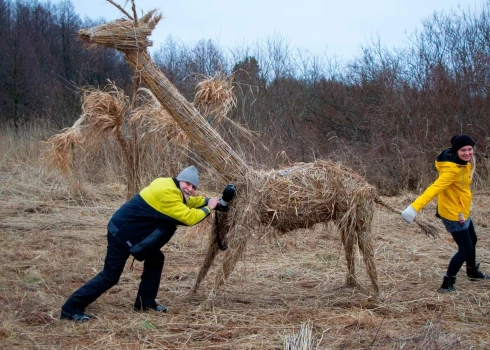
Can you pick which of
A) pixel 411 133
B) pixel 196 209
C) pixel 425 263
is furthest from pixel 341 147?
pixel 196 209

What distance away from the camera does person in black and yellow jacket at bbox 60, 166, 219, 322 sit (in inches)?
182

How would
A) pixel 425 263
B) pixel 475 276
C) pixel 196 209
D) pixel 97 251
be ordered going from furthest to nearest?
pixel 97 251, pixel 425 263, pixel 475 276, pixel 196 209

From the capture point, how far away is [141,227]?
4.67m

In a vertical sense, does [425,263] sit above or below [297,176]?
below

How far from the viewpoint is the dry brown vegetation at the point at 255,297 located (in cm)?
416

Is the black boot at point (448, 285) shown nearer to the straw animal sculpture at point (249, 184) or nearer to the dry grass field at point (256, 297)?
the dry grass field at point (256, 297)

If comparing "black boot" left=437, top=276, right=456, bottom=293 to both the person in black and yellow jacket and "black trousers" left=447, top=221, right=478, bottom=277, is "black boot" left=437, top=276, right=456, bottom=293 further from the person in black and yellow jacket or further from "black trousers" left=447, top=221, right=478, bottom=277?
the person in black and yellow jacket

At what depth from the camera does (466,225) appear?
5582 mm

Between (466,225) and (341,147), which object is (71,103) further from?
(466,225)

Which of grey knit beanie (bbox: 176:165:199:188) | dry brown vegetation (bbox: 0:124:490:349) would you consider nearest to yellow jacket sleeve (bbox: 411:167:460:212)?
dry brown vegetation (bbox: 0:124:490:349)

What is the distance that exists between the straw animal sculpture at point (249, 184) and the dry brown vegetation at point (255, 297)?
0.86 feet

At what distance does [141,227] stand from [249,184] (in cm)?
101

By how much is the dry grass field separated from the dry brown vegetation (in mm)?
12

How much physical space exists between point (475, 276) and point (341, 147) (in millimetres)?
8482
